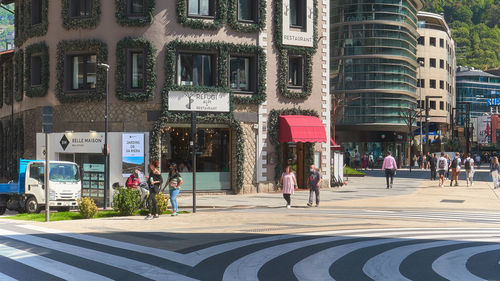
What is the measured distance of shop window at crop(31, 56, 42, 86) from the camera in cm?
3519

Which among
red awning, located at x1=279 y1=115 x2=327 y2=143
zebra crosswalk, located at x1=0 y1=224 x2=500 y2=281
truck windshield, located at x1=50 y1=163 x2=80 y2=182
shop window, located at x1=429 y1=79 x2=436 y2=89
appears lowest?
zebra crosswalk, located at x1=0 y1=224 x2=500 y2=281

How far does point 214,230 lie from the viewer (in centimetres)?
1695

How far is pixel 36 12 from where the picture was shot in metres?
35.5

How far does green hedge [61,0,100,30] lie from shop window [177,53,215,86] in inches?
188

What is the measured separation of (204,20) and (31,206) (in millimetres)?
13531

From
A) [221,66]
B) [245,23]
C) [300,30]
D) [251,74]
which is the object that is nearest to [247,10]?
[245,23]

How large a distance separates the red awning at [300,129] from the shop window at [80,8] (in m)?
11.9

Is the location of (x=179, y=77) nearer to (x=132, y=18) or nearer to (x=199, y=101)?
(x=199, y=101)

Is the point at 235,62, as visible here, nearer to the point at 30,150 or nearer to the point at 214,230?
the point at 30,150

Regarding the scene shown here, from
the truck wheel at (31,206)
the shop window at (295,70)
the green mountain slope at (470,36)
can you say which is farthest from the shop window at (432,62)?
the truck wheel at (31,206)

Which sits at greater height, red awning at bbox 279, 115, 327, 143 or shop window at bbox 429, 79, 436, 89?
shop window at bbox 429, 79, 436, 89

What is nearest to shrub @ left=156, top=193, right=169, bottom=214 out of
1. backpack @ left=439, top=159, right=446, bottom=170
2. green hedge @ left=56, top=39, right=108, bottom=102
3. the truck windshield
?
→ the truck windshield

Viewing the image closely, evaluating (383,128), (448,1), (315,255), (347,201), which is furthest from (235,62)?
(448,1)

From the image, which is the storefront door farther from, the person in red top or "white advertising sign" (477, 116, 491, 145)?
"white advertising sign" (477, 116, 491, 145)
